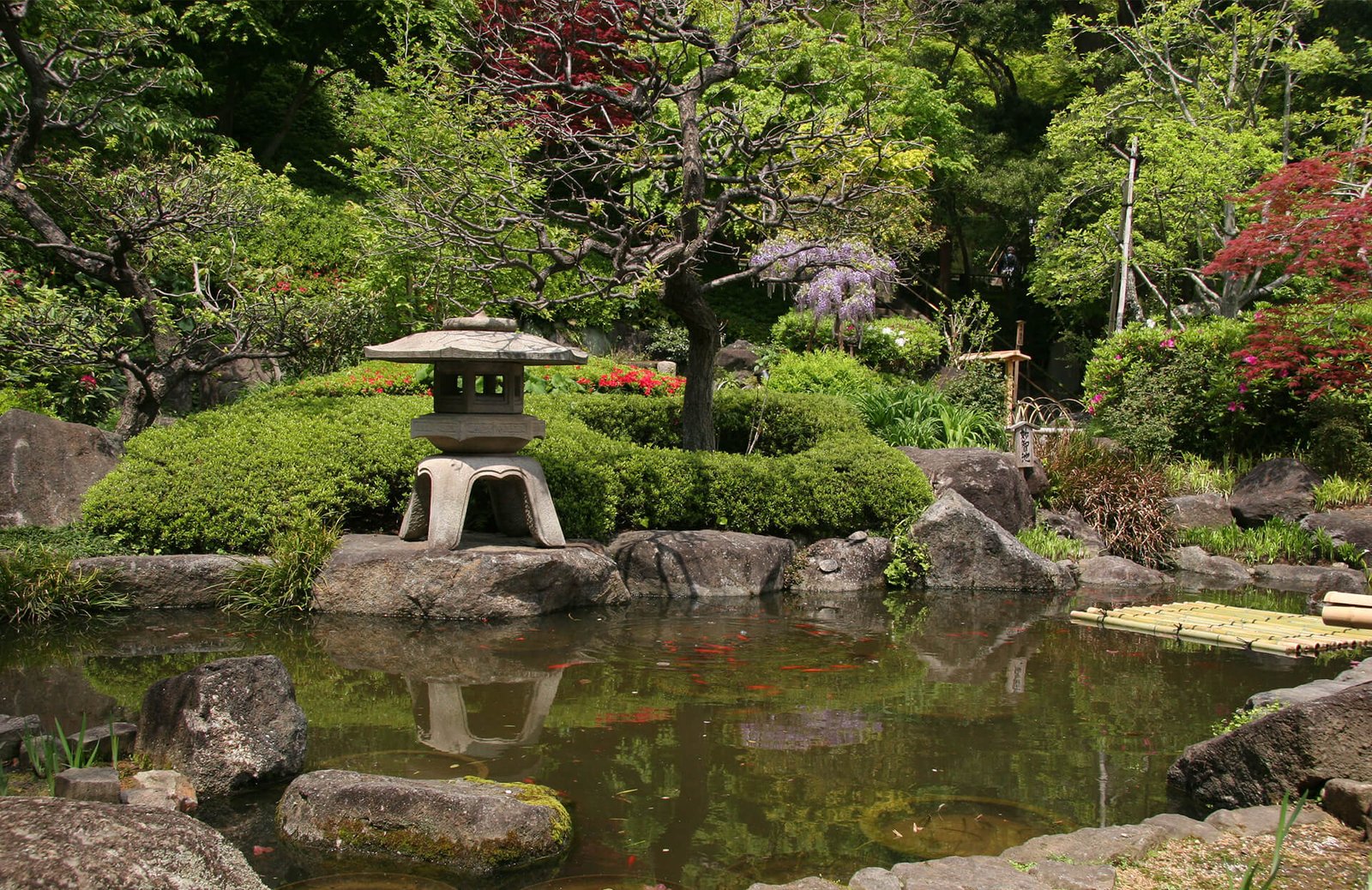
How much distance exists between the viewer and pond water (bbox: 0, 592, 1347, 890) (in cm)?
398

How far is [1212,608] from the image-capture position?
795 centimetres

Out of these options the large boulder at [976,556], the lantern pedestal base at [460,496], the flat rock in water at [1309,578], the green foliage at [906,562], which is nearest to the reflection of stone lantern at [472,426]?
the lantern pedestal base at [460,496]

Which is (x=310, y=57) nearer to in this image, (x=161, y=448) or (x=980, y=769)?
(x=161, y=448)

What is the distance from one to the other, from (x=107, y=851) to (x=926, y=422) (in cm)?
1102

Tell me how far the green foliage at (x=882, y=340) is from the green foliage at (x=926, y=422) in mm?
3833

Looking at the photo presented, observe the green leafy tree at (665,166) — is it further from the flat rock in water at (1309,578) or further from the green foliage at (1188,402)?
the flat rock in water at (1309,578)

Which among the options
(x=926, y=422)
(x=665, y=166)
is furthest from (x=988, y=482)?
(x=665, y=166)

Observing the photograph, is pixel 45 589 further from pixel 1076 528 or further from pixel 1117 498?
pixel 1117 498

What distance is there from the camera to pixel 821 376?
14914mm

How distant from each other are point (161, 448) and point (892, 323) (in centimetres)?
1211

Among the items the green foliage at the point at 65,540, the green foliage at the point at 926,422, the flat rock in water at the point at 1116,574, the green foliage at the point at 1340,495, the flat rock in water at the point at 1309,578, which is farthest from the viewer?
the green foliage at the point at 926,422

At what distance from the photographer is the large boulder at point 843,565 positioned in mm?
9172

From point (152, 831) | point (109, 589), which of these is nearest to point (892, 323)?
point (109, 589)

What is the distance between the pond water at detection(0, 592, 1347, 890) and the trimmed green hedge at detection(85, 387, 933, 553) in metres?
0.88
